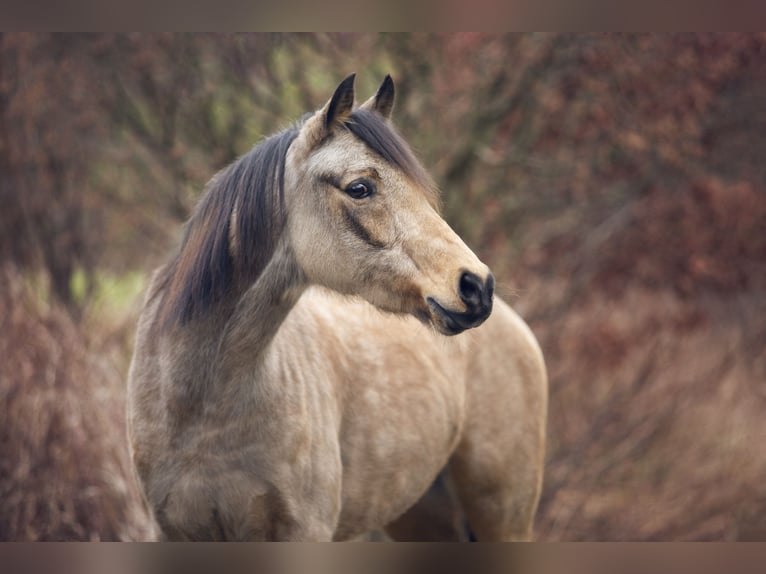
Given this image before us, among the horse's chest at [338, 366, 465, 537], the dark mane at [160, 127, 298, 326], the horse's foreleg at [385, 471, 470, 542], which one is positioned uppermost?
the dark mane at [160, 127, 298, 326]

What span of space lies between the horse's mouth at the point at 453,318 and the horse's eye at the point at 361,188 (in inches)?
14.7

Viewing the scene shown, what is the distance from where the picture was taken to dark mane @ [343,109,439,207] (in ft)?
9.00

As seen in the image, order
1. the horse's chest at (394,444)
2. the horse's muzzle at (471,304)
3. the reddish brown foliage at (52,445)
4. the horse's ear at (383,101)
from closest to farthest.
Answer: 1. the horse's muzzle at (471,304)
2. the horse's ear at (383,101)
3. the horse's chest at (394,444)
4. the reddish brown foliage at (52,445)

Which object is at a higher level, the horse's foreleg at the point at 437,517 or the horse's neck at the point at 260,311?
the horse's neck at the point at 260,311

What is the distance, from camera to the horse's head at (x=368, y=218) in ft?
8.75

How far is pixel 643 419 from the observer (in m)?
6.45

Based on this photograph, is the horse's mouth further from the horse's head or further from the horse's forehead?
the horse's forehead

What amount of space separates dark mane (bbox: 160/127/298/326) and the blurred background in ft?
8.53

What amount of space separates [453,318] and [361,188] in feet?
1.60

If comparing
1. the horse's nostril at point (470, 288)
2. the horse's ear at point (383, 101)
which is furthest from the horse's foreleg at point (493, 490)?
the horse's ear at point (383, 101)

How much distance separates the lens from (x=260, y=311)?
284 cm

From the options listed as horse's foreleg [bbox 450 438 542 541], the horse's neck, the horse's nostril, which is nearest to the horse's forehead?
the horse's neck

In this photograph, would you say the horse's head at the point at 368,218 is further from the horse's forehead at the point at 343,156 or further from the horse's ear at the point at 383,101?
the horse's ear at the point at 383,101

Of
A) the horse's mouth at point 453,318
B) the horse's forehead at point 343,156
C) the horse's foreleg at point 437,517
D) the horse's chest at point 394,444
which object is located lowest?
the horse's foreleg at point 437,517
